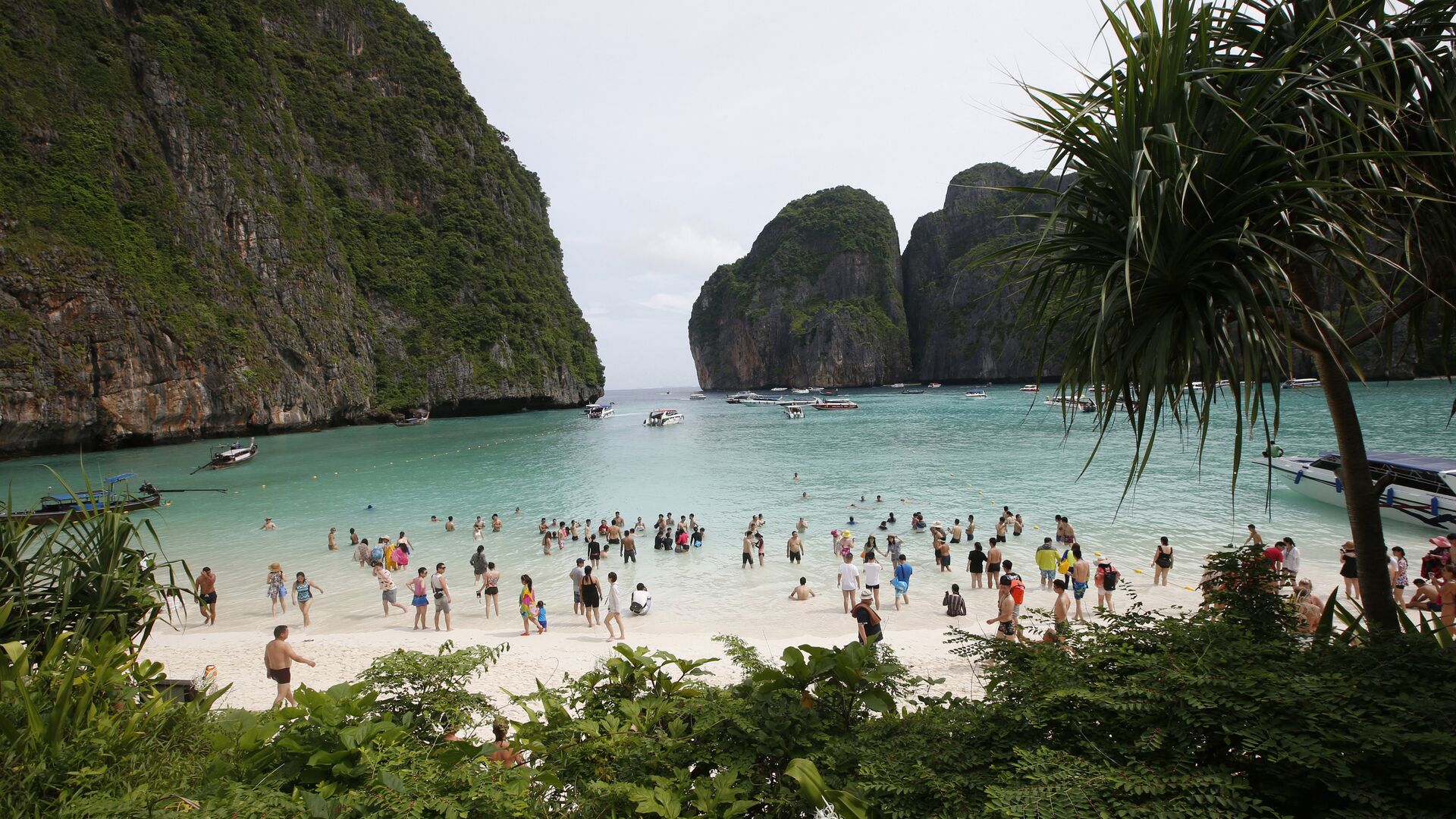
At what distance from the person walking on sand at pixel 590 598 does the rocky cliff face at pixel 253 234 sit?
43.3 metres

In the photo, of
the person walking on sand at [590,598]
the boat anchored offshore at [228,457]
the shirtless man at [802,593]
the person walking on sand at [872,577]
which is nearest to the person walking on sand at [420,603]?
the person walking on sand at [590,598]

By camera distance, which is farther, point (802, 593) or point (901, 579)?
point (802, 593)

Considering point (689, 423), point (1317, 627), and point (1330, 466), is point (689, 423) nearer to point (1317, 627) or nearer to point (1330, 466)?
point (1330, 466)

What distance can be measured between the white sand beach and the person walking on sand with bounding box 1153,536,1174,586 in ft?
0.87

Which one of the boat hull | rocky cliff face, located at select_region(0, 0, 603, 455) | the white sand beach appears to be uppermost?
rocky cliff face, located at select_region(0, 0, 603, 455)

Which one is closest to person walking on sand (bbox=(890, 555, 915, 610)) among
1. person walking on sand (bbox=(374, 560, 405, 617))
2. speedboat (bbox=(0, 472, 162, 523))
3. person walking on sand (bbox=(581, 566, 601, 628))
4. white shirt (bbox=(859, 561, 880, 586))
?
white shirt (bbox=(859, 561, 880, 586))

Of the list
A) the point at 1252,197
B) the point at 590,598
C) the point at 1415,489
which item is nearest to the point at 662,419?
the point at 590,598

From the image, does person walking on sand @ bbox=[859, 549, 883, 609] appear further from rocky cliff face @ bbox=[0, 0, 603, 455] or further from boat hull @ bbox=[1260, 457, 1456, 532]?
rocky cliff face @ bbox=[0, 0, 603, 455]

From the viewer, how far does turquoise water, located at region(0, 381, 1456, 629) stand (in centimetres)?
1627

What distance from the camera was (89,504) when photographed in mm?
6371

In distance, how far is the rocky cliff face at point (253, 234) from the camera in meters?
39.6

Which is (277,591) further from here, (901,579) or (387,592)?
(901,579)

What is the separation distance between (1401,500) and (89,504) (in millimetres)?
26512

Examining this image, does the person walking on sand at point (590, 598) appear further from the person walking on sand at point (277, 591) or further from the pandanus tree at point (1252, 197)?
the pandanus tree at point (1252, 197)
